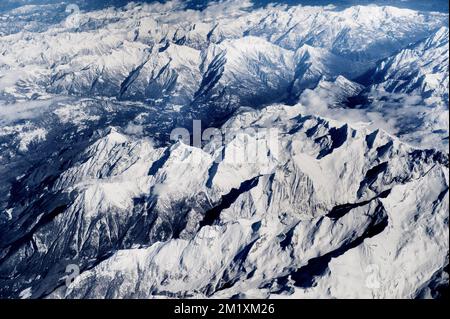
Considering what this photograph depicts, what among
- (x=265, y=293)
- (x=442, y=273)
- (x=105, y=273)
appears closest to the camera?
(x=265, y=293)
